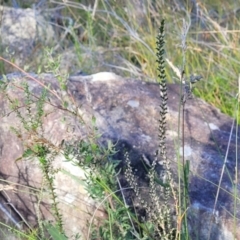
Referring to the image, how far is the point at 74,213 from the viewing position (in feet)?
6.68

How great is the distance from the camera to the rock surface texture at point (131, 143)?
195cm

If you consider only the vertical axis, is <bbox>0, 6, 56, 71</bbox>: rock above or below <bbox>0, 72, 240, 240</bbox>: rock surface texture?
above

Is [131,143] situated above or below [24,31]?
below

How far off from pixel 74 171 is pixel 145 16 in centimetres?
192

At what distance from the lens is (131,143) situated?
6.99 ft

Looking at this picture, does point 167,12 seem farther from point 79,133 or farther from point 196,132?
point 79,133

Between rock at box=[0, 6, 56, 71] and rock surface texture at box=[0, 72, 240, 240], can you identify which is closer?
rock surface texture at box=[0, 72, 240, 240]

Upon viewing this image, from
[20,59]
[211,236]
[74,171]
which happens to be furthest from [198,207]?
[20,59]

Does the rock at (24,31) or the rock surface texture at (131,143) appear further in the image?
the rock at (24,31)

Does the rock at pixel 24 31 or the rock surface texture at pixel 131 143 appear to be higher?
the rock at pixel 24 31

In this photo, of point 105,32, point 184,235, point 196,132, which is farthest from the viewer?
point 105,32

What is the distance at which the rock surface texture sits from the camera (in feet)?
6.40

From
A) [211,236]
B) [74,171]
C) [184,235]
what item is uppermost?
[74,171]

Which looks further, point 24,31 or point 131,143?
point 24,31
